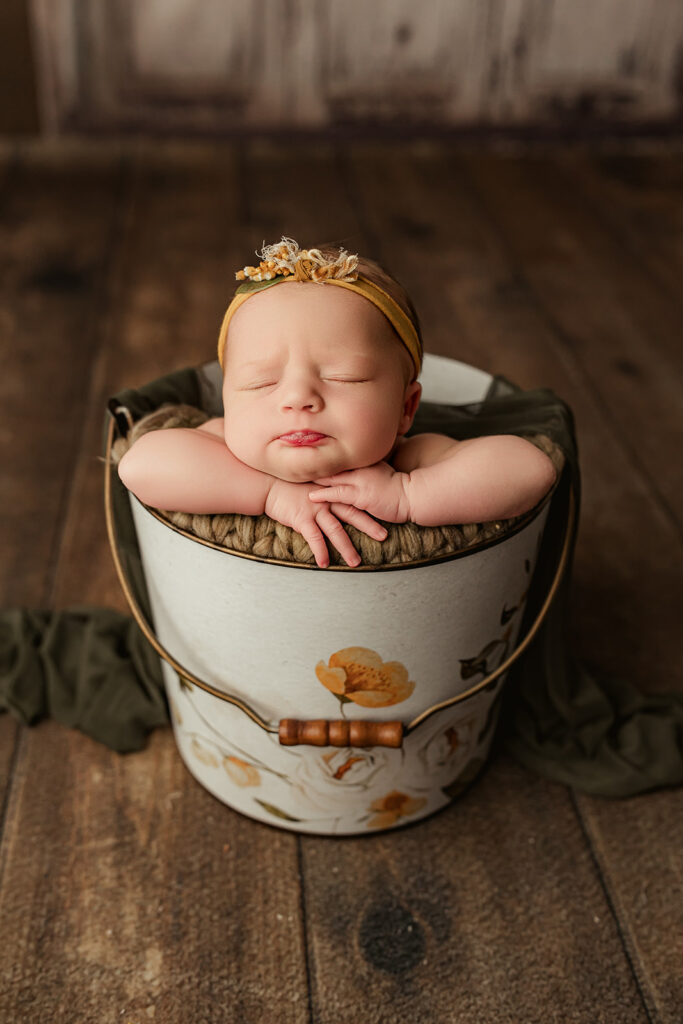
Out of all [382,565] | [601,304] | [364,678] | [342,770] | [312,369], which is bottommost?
[601,304]

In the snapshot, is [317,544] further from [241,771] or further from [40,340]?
[40,340]

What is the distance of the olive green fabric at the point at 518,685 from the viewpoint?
846 mm

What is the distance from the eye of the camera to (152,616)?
0.87 meters

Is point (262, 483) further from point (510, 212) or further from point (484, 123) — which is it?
point (484, 123)

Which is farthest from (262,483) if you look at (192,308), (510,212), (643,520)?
(510,212)

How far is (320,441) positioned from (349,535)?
0.06 m

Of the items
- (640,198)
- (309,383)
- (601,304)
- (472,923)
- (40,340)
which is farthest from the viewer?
(640,198)

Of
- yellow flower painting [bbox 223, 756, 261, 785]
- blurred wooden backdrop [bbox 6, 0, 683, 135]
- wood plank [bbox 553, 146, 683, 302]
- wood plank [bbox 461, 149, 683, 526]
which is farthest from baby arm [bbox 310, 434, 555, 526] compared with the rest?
blurred wooden backdrop [bbox 6, 0, 683, 135]

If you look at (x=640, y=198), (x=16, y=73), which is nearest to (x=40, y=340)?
(x=16, y=73)

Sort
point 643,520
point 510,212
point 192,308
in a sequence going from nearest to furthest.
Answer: point 643,520 → point 192,308 → point 510,212

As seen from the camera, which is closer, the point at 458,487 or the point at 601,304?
the point at 458,487

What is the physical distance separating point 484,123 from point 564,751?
184 cm

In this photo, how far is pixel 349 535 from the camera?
65 cm

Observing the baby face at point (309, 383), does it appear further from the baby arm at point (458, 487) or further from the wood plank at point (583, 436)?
the wood plank at point (583, 436)
